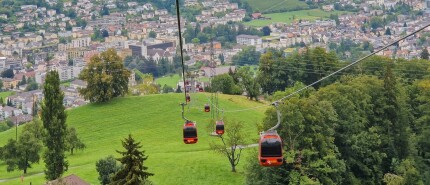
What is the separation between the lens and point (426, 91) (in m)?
53.9

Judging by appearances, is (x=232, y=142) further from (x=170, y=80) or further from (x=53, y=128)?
(x=170, y=80)

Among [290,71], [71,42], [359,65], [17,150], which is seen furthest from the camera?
[71,42]

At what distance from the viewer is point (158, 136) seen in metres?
63.9

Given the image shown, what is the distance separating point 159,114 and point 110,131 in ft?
17.5

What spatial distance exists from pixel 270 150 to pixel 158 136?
47554 millimetres

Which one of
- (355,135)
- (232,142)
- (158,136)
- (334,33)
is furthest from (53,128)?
(334,33)

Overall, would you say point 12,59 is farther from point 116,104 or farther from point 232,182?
point 232,182

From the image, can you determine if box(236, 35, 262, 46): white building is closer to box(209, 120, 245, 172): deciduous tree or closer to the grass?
the grass

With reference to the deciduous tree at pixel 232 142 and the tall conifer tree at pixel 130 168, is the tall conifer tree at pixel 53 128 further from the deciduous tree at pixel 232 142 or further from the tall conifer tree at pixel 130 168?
the tall conifer tree at pixel 130 168

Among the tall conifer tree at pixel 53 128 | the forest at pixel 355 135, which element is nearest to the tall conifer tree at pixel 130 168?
the forest at pixel 355 135

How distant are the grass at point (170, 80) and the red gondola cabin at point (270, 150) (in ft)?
345

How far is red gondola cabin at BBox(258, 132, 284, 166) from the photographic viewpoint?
16.8 m

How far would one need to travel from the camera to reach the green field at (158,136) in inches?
1935

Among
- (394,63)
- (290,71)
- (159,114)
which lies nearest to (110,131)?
(159,114)
